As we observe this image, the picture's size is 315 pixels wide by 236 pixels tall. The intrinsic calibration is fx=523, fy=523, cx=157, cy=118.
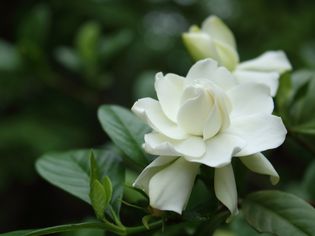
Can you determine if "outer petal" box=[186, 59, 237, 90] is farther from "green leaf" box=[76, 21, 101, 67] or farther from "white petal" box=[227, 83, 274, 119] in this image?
"green leaf" box=[76, 21, 101, 67]

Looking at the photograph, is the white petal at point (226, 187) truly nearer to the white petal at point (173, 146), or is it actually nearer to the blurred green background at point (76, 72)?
the white petal at point (173, 146)

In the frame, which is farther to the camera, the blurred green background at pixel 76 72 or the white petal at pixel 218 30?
the blurred green background at pixel 76 72

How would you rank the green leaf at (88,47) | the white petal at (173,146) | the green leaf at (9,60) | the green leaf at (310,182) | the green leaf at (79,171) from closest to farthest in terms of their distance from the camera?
the white petal at (173,146)
the green leaf at (79,171)
the green leaf at (310,182)
the green leaf at (88,47)
the green leaf at (9,60)

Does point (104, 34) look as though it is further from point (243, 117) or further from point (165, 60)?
point (243, 117)

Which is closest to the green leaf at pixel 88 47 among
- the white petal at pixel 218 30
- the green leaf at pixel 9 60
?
the green leaf at pixel 9 60

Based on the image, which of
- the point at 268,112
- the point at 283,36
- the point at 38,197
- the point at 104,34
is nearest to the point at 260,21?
the point at 283,36

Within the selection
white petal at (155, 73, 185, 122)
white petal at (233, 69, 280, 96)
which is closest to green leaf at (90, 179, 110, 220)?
white petal at (155, 73, 185, 122)

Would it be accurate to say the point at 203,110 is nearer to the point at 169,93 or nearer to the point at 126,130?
the point at 169,93

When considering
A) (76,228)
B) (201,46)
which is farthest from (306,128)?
(76,228)
